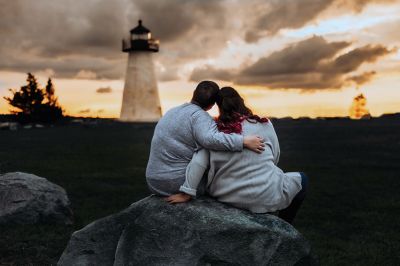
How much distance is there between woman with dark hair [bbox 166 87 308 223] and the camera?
4.96 m

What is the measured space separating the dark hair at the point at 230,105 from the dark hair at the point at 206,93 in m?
0.07

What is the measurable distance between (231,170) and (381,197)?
8.80 metres

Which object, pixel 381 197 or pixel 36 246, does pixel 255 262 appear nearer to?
pixel 36 246

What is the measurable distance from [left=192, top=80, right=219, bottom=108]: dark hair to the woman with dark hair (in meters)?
0.07

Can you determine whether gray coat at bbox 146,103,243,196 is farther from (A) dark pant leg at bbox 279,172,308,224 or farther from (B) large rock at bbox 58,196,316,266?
(A) dark pant leg at bbox 279,172,308,224

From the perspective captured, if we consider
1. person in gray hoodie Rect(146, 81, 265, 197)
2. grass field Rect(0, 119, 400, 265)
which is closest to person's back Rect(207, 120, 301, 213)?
person in gray hoodie Rect(146, 81, 265, 197)

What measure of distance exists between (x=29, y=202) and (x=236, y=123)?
5142 millimetres

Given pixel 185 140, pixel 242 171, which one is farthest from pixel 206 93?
pixel 242 171

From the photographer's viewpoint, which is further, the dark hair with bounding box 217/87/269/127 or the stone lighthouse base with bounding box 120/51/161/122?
the stone lighthouse base with bounding box 120/51/161/122

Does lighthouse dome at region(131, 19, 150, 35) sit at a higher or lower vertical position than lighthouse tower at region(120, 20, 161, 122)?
higher

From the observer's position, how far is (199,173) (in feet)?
16.4

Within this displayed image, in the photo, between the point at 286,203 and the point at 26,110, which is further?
the point at 26,110

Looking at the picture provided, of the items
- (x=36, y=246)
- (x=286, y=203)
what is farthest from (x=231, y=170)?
(x=36, y=246)

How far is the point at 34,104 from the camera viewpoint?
5541 centimetres
